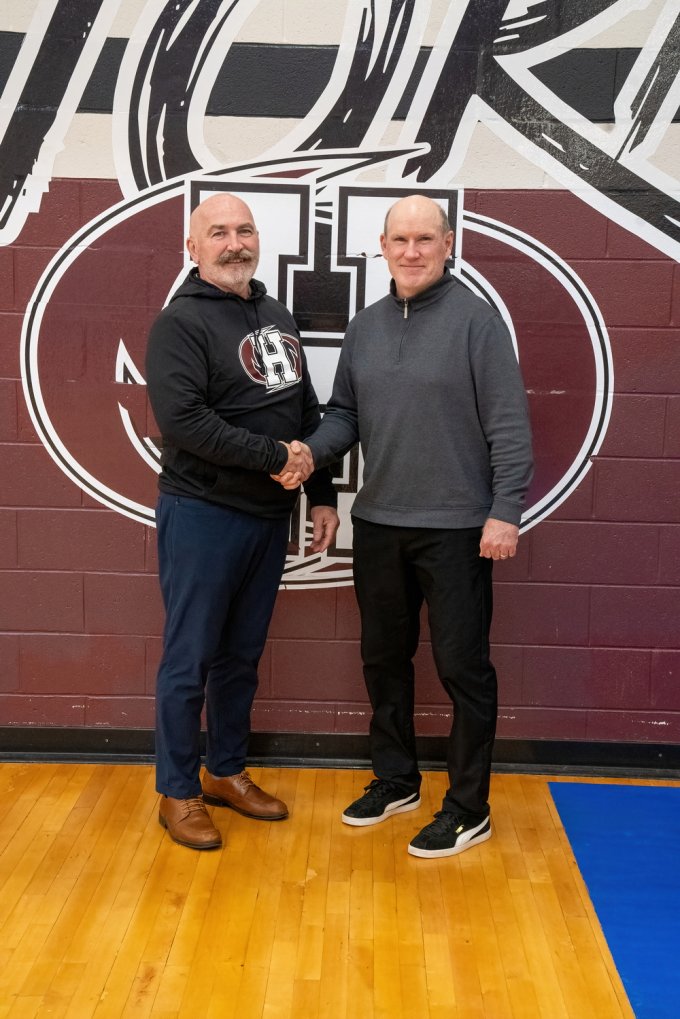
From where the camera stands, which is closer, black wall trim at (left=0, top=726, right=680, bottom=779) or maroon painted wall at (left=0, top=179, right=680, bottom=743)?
maroon painted wall at (left=0, top=179, right=680, bottom=743)

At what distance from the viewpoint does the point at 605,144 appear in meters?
3.17

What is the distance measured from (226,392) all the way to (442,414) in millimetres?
606

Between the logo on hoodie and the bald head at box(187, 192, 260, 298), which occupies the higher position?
the bald head at box(187, 192, 260, 298)

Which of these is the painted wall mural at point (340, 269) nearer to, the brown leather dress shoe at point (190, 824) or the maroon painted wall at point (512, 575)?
the maroon painted wall at point (512, 575)

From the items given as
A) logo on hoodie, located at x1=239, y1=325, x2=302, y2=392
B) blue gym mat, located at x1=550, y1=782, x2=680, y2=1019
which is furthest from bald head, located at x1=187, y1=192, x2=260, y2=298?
blue gym mat, located at x1=550, y1=782, x2=680, y2=1019

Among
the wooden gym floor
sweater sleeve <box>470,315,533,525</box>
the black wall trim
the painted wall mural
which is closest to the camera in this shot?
the wooden gym floor

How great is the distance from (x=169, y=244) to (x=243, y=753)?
1633mm

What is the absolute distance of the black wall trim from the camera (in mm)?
3428

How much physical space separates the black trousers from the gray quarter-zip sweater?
8 cm

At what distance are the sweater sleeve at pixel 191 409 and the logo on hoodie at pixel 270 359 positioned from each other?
0.14 m

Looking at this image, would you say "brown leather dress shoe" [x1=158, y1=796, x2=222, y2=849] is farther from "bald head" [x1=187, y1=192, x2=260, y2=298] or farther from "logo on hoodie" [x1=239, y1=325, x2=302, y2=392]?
"bald head" [x1=187, y1=192, x2=260, y2=298]

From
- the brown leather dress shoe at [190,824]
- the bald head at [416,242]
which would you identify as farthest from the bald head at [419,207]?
the brown leather dress shoe at [190,824]

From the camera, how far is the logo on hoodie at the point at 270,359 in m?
2.86

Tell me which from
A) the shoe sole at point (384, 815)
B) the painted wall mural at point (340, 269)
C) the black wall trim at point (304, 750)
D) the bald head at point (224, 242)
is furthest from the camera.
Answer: the black wall trim at point (304, 750)
